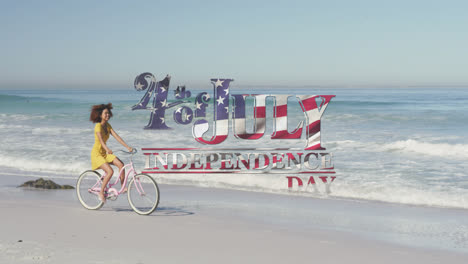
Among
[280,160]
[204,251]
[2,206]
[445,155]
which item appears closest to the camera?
[204,251]

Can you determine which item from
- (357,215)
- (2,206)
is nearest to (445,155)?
(357,215)

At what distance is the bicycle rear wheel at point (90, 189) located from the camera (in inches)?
291

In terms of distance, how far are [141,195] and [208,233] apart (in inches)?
57.5

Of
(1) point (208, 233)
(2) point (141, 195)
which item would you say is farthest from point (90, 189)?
(1) point (208, 233)

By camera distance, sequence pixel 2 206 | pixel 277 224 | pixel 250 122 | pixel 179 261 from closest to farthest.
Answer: pixel 179 261, pixel 277 224, pixel 2 206, pixel 250 122

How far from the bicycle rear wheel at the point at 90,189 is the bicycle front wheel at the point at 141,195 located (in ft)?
1.77

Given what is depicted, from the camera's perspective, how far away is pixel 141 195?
722cm

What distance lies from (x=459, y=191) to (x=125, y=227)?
6.47 metres

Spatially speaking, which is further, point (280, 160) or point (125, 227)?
point (280, 160)

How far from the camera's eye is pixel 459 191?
9438 millimetres

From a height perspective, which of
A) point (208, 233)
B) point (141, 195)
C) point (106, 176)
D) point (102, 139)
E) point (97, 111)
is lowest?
point (208, 233)

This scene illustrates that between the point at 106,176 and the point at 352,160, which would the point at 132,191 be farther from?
the point at 352,160

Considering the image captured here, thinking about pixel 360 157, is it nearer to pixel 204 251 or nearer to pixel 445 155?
pixel 445 155

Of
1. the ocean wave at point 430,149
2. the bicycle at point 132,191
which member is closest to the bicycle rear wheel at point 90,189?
the bicycle at point 132,191
